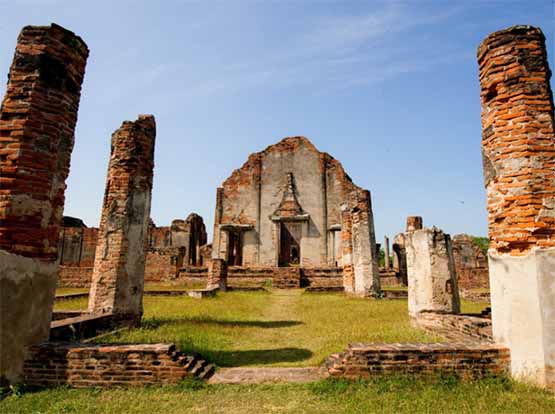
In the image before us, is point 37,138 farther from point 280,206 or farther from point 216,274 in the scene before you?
point 280,206

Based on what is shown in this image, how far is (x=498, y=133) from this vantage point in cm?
491

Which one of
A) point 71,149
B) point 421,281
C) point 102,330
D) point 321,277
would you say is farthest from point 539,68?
point 321,277

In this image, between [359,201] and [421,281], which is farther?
[359,201]

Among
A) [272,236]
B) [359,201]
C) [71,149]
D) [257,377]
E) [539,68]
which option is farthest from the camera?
[272,236]

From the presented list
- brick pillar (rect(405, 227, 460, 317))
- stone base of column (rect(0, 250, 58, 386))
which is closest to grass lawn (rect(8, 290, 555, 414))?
stone base of column (rect(0, 250, 58, 386))

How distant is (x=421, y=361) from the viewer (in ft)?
14.1

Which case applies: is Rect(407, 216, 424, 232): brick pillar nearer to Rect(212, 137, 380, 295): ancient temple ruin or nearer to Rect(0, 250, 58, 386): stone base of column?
Rect(212, 137, 380, 295): ancient temple ruin

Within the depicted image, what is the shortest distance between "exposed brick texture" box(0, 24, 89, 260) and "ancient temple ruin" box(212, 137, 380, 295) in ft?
64.6

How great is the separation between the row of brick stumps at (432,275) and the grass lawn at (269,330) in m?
0.69

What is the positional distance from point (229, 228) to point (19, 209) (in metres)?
21.1

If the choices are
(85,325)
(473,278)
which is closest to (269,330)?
(85,325)

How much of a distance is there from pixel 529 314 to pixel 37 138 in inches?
247

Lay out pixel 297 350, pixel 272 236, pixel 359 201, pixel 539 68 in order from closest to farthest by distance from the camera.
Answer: pixel 539 68
pixel 297 350
pixel 359 201
pixel 272 236

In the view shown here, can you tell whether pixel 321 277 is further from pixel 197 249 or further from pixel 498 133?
pixel 498 133
